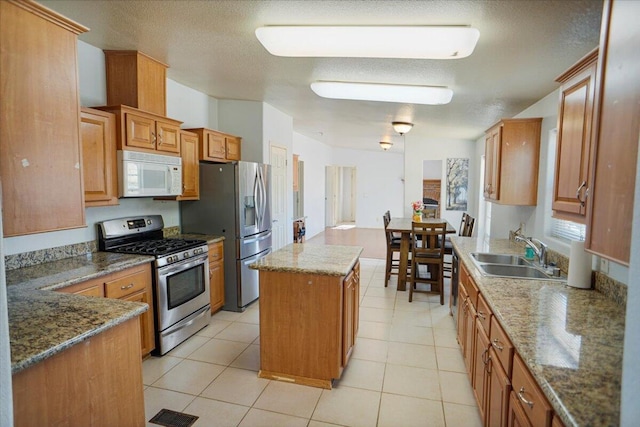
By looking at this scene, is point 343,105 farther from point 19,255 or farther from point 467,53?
point 19,255

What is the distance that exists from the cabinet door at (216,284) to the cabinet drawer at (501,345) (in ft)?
9.25

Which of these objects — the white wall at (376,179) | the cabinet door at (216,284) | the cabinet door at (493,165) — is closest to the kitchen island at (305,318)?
the cabinet door at (216,284)

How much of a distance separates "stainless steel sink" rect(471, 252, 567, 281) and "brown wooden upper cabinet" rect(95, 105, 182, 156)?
290 cm

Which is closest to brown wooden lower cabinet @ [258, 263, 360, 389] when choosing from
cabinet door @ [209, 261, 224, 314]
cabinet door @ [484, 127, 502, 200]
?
cabinet door @ [209, 261, 224, 314]

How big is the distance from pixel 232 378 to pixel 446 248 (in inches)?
131

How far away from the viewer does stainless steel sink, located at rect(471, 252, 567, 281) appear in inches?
99.8

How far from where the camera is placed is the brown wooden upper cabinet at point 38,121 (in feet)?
5.45

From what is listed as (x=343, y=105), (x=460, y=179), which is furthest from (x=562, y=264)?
(x=460, y=179)

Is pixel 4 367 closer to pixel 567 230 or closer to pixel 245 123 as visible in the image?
pixel 567 230

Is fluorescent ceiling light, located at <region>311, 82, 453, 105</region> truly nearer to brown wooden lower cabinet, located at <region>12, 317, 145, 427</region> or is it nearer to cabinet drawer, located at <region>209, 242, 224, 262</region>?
cabinet drawer, located at <region>209, 242, 224, 262</region>

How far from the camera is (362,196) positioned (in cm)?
1094

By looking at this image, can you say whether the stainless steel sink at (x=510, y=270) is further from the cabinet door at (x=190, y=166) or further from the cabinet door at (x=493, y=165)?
the cabinet door at (x=190, y=166)

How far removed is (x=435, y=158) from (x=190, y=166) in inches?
183

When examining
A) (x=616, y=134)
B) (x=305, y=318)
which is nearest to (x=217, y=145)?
(x=305, y=318)
